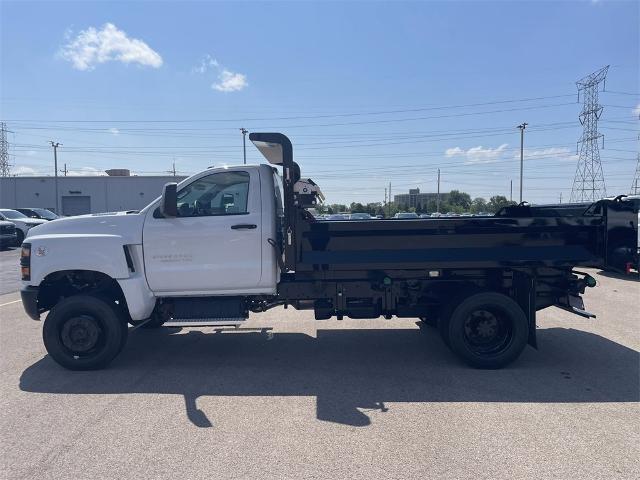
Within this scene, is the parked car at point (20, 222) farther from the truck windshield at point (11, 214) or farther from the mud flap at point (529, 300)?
the mud flap at point (529, 300)

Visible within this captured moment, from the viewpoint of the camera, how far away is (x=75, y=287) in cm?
587

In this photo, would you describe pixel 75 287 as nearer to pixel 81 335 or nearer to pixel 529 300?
pixel 81 335

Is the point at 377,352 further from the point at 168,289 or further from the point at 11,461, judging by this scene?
the point at 11,461

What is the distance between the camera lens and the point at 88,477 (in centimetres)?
325

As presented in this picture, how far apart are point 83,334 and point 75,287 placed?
29.4 inches

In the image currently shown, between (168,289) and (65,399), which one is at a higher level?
(168,289)

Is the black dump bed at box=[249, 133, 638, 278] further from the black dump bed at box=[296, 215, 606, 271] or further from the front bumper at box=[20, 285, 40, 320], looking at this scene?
the front bumper at box=[20, 285, 40, 320]

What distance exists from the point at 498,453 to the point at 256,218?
3.41 metres

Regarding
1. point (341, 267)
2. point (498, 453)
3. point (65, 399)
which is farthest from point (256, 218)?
point (498, 453)

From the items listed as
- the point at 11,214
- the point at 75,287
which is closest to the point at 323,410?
the point at 75,287

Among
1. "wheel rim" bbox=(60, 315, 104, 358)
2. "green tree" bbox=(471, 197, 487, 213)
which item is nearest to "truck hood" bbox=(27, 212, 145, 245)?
"wheel rim" bbox=(60, 315, 104, 358)

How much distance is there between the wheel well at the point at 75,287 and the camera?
5645 mm

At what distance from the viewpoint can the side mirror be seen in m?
5.20

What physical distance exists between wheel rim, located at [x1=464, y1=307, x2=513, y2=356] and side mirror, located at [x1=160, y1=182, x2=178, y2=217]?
3586 millimetres
